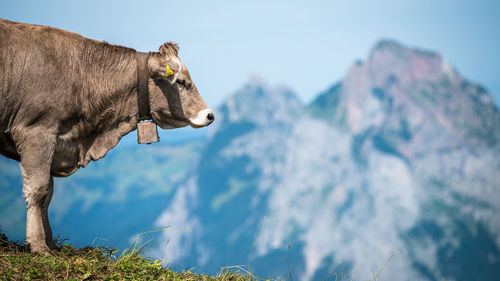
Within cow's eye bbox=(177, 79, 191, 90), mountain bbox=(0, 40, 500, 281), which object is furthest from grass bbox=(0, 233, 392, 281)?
mountain bbox=(0, 40, 500, 281)

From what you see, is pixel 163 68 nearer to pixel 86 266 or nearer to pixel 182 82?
A: pixel 182 82

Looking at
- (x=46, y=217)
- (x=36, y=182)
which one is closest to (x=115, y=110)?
(x=36, y=182)

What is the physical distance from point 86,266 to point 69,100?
2124 millimetres

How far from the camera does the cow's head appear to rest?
6715 millimetres

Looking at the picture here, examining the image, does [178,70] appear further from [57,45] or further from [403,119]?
[403,119]

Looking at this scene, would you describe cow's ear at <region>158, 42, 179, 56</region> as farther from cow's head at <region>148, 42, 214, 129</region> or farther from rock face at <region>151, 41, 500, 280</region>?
rock face at <region>151, 41, 500, 280</region>

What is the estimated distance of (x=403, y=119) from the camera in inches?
6673

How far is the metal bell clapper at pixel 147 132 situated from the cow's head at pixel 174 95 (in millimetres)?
173

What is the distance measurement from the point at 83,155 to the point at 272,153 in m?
183

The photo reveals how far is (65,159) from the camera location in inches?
255

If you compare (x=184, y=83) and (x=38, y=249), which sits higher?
(x=184, y=83)

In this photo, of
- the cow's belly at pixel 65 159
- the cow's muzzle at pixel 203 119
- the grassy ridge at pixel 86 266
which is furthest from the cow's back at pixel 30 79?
the cow's muzzle at pixel 203 119

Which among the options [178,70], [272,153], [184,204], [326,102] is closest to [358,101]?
[326,102]

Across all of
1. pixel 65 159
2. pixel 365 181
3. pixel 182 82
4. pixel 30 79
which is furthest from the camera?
pixel 365 181
